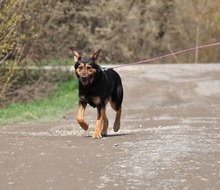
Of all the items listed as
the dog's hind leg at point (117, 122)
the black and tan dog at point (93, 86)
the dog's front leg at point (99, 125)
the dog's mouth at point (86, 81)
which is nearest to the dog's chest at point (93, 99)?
the black and tan dog at point (93, 86)

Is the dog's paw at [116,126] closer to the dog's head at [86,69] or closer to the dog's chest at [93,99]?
the dog's chest at [93,99]

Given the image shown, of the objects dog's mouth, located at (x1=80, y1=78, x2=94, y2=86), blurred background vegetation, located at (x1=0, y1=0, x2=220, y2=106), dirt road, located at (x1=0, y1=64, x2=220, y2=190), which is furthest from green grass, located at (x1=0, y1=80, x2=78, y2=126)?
blurred background vegetation, located at (x1=0, y1=0, x2=220, y2=106)

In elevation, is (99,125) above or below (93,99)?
below

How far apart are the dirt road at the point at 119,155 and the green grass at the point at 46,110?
0.52 metres

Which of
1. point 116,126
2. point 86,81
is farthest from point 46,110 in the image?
point 86,81

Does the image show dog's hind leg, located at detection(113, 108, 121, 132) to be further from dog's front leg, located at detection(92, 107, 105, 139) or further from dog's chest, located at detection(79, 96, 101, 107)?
dog's chest, located at detection(79, 96, 101, 107)

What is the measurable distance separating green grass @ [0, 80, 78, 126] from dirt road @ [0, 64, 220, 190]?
20.4 inches

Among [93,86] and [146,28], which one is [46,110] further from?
[146,28]

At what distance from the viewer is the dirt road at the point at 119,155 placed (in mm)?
6812

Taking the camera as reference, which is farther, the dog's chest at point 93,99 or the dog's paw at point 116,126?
the dog's paw at point 116,126

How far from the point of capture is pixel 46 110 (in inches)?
635

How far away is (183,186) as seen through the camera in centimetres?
658

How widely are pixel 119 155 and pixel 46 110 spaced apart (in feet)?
26.2

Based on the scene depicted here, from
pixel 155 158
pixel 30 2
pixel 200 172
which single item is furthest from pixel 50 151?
pixel 30 2
